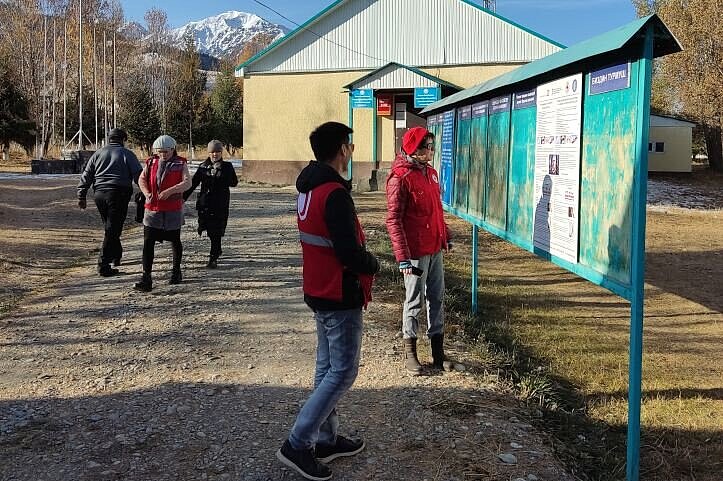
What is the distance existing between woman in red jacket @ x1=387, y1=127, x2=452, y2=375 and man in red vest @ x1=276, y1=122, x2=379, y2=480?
129 cm

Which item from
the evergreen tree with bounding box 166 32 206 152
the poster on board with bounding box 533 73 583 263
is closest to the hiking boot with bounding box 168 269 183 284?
the poster on board with bounding box 533 73 583 263

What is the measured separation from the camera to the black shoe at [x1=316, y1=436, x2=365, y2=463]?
3.80m

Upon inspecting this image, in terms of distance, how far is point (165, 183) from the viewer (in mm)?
7812

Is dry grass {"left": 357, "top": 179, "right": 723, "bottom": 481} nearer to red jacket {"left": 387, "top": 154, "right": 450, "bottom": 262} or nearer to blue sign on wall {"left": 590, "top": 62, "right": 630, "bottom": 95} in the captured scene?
red jacket {"left": 387, "top": 154, "right": 450, "bottom": 262}

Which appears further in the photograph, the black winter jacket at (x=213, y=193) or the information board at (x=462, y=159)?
the black winter jacket at (x=213, y=193)

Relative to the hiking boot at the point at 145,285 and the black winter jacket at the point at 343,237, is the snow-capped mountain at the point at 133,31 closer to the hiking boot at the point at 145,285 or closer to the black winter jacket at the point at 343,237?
the hiking boot at the point at 145,285

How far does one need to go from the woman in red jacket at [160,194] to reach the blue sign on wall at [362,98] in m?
16.9

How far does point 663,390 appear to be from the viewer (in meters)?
5.71

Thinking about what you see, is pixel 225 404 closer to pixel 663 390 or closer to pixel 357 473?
pixel 357 473

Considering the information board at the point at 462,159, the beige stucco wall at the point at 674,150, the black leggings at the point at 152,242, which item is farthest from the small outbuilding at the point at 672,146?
the black leggings at the point at 152,242

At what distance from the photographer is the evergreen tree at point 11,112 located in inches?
1452

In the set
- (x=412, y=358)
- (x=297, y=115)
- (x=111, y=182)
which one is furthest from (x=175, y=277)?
(x=297, y=115)

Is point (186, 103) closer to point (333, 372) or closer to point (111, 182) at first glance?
point (111, 182)

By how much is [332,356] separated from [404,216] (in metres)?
1.69
